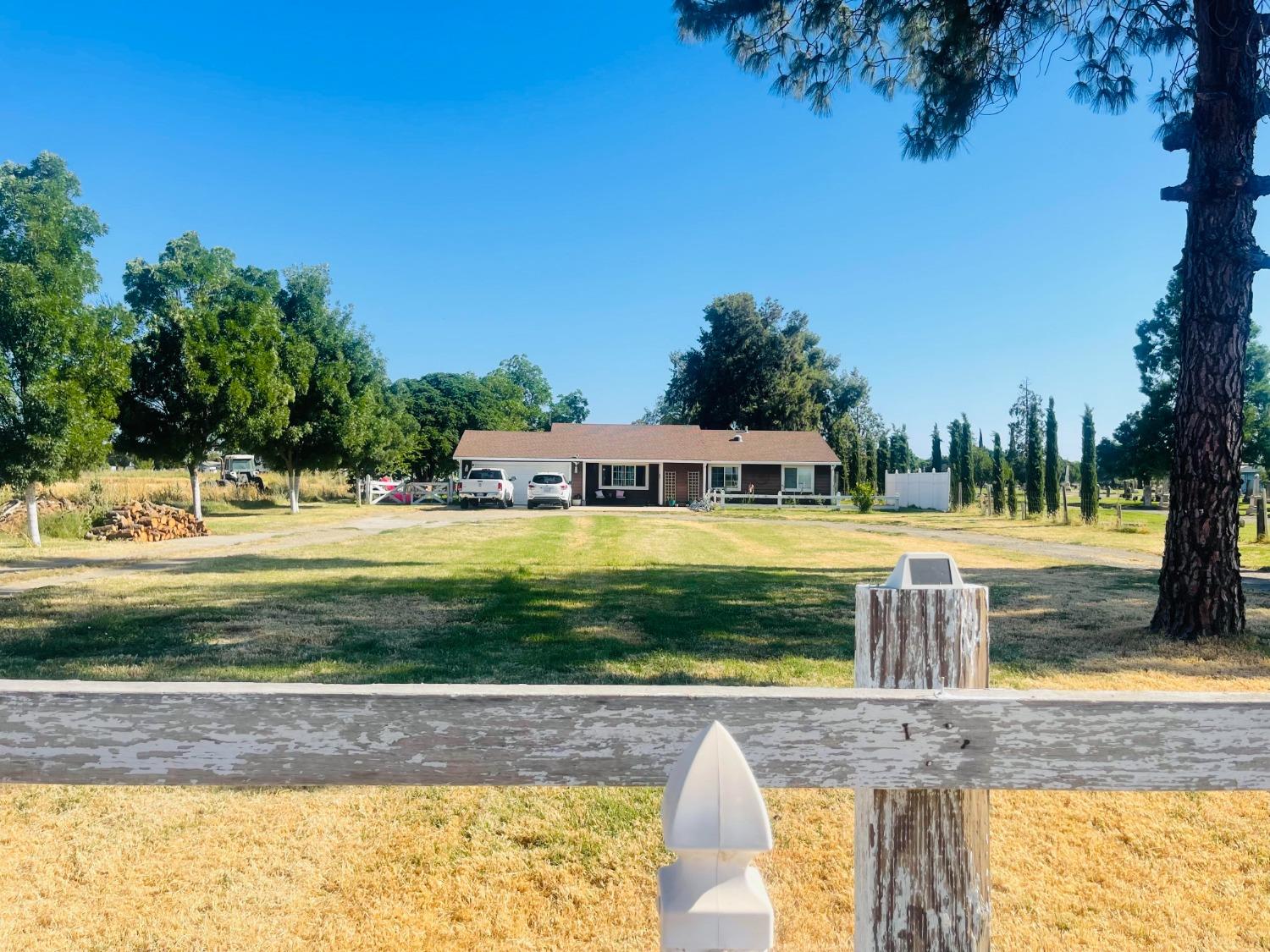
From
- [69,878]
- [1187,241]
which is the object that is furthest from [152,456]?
[1187,241]

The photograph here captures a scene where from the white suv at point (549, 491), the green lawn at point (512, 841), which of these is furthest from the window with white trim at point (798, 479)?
the green lawn at point (512, 841)

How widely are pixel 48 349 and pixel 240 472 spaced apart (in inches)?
1470

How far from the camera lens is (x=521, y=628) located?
7.14 meters

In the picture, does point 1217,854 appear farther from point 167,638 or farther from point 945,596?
point 167,638

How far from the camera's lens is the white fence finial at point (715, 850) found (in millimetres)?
1070

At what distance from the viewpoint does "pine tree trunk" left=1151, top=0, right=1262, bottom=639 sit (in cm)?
676

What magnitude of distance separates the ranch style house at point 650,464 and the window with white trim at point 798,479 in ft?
0.14

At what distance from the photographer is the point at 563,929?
280 centimetres

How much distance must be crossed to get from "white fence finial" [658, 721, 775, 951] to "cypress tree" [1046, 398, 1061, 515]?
1195 inches

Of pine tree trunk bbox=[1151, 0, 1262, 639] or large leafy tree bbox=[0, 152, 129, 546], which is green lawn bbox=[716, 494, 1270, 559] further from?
large leafy tree bbox=[0, 152, 129, 546]

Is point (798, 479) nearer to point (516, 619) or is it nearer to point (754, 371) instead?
point (754, 371)

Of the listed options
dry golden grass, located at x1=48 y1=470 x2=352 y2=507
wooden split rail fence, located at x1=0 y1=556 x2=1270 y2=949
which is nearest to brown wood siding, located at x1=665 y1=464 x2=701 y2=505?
dry golden grass, located at x1=48 y1=470 x2=352 y2=507

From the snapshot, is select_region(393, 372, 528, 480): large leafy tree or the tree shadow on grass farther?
select_region(393, 372, 528, 480): large leafy tree

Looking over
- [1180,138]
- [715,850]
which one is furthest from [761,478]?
[715,850]
